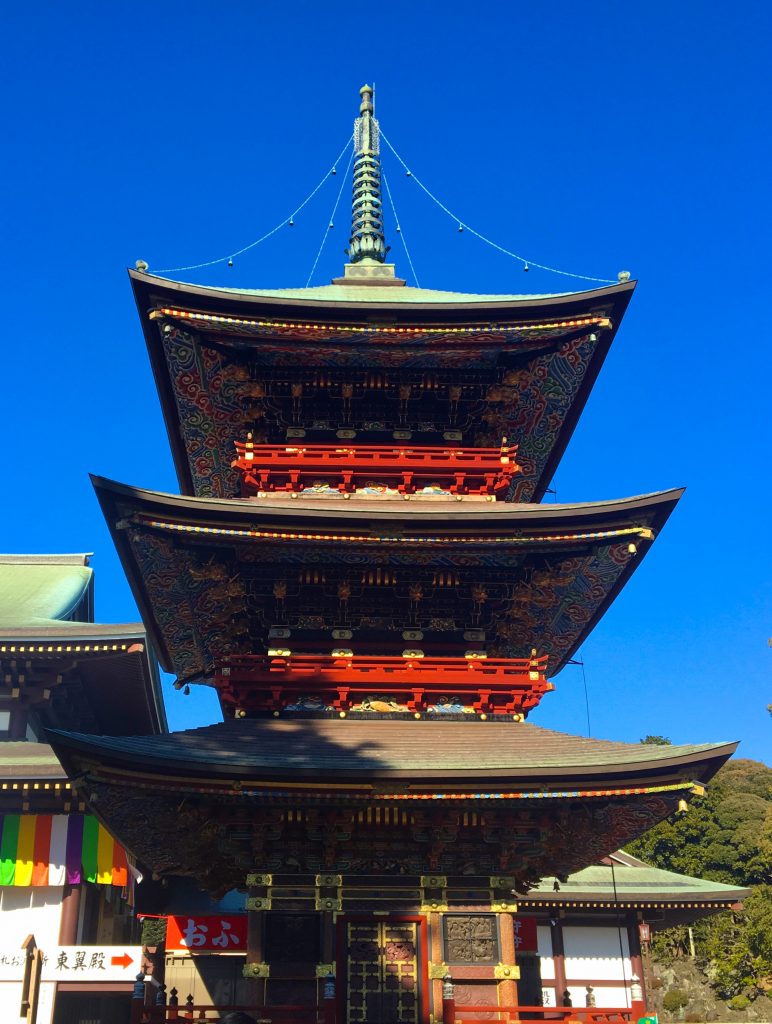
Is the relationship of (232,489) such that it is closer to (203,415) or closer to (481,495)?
(203,415)

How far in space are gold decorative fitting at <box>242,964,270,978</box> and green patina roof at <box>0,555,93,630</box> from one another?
39.3ft

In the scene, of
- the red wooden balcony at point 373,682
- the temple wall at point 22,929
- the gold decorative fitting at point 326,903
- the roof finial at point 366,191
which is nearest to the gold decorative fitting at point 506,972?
the gold decorative fitting at point 326,903

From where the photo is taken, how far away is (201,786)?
46.3 ft

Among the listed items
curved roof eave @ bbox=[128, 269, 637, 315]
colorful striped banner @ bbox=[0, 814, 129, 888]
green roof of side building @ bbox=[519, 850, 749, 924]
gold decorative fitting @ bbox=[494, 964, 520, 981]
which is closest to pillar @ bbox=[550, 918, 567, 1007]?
green roof of side building @ bbox=[519, 850, 749, 924]

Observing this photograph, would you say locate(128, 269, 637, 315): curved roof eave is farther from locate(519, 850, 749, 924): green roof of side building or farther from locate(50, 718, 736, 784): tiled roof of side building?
locate(519, 850, 749, 924): green roof of side building

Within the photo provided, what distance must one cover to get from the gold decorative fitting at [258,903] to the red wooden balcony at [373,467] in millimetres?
7883

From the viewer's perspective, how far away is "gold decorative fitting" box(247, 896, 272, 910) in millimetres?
15180

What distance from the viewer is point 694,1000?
2099 inches

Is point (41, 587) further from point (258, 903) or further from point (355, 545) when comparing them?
point (258, 903)

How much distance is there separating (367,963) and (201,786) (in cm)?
417

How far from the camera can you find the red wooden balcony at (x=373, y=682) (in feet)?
56.3

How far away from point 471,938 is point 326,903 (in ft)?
7.92

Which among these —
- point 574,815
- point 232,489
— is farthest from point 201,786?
point 232,489

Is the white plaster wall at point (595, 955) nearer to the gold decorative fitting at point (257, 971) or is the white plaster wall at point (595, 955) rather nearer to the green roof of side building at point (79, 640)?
the green roof of side building at point (79, 640)
